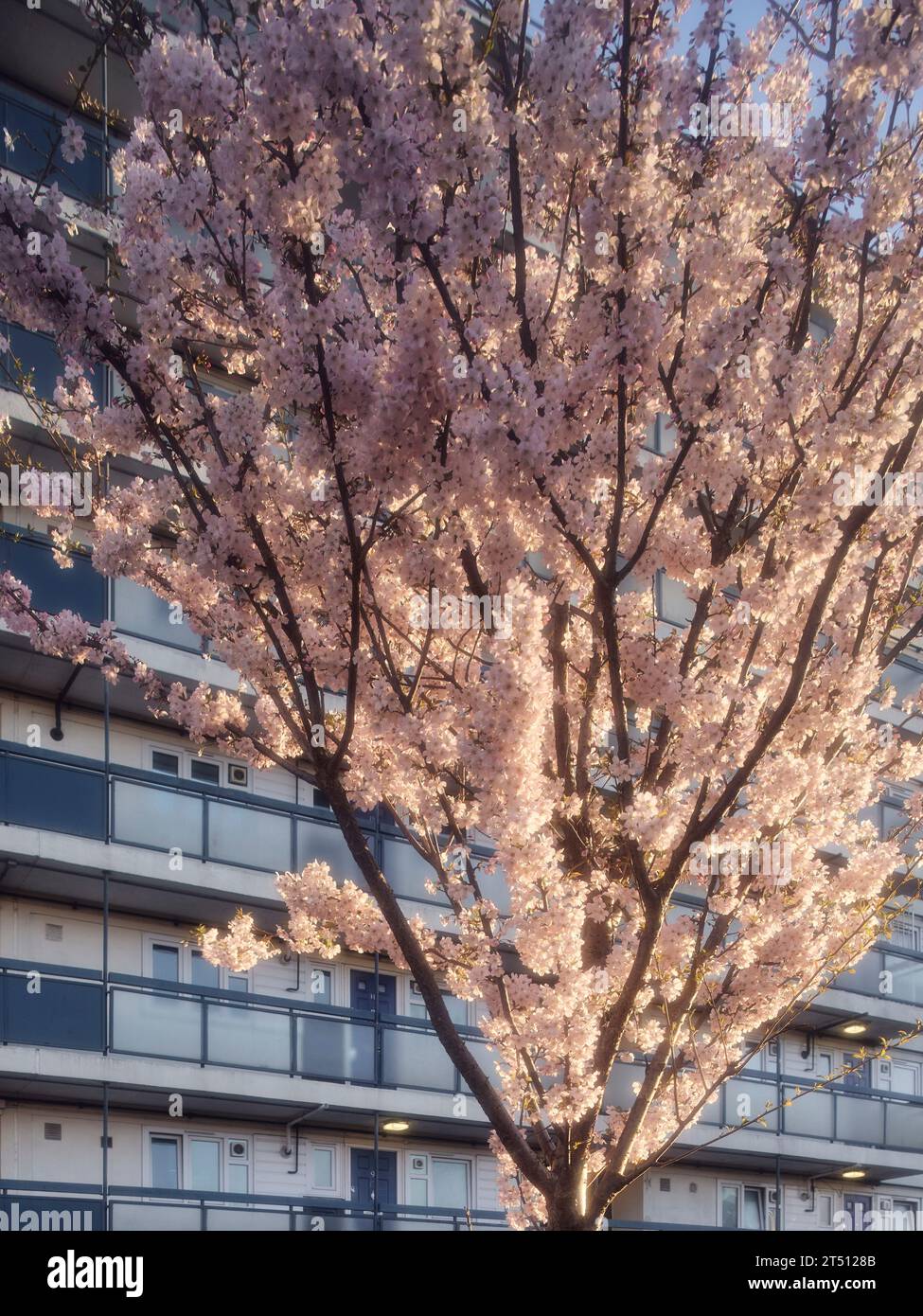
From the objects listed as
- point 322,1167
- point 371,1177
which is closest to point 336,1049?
point 322,1167

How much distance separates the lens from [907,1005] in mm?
25797

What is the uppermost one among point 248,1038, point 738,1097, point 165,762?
point 165,762

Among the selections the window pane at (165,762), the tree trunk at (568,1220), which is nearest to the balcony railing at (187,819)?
the window pane at (165,762)

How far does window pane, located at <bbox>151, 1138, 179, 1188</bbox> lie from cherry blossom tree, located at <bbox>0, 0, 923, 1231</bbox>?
9925 millimetres

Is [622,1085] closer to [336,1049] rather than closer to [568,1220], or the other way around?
[336,1049]

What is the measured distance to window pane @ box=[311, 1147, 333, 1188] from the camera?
1822cm

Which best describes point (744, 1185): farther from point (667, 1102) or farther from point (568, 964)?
point (568, 964)

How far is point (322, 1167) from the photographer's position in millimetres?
18359

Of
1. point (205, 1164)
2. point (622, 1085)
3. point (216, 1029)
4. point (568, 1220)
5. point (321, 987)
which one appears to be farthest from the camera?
point (622, 1085)

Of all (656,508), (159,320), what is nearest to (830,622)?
(656,508)

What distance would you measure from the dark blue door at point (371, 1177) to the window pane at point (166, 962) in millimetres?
3564

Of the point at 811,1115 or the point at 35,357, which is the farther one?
the point at 811,1115

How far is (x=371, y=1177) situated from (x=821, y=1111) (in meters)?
8.37
